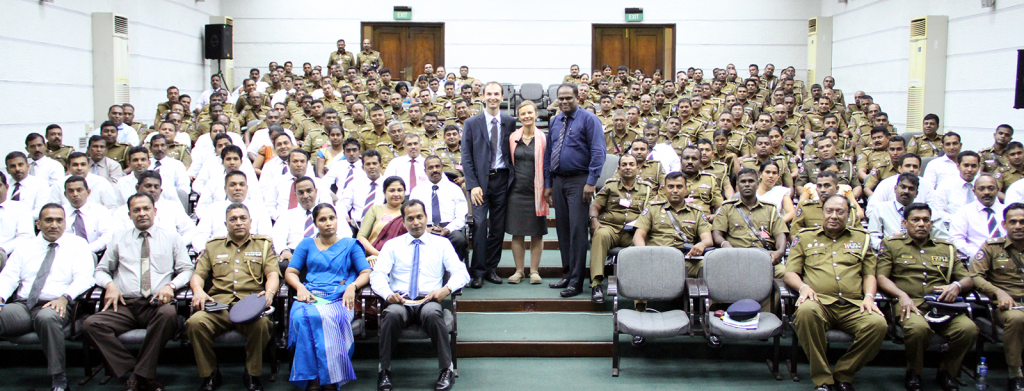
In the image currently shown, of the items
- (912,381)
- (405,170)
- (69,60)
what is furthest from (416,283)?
(69,60)

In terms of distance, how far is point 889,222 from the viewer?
4.80m

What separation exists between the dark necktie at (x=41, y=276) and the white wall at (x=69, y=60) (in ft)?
14.2

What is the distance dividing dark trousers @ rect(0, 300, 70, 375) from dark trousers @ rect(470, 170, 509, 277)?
250 centimetres

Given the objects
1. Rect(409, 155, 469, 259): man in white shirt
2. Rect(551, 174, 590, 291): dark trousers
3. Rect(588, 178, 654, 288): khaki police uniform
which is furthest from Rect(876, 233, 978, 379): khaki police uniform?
Rect(409, 155, 469, 259): man in white shirt

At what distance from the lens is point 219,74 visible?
1180 cm

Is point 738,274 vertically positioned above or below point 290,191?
below

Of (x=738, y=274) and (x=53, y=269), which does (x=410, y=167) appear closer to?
(x=53, y=269)

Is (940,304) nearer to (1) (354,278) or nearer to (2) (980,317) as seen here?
(2) (980,317)

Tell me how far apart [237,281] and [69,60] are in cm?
615

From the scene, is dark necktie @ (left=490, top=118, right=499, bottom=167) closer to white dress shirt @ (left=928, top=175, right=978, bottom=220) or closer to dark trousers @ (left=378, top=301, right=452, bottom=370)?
dark trousers @ (left=378, top=301, right=452, bottom=370)

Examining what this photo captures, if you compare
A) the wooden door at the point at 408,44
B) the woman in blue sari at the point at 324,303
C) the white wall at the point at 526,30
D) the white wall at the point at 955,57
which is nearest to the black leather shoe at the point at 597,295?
the woman in blue sari at the point at 324,303

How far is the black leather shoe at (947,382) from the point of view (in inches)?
148

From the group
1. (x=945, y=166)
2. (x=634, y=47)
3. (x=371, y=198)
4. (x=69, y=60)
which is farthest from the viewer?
(x=634, y=47)

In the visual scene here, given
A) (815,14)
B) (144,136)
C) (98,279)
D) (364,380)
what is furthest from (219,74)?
(815,14)
